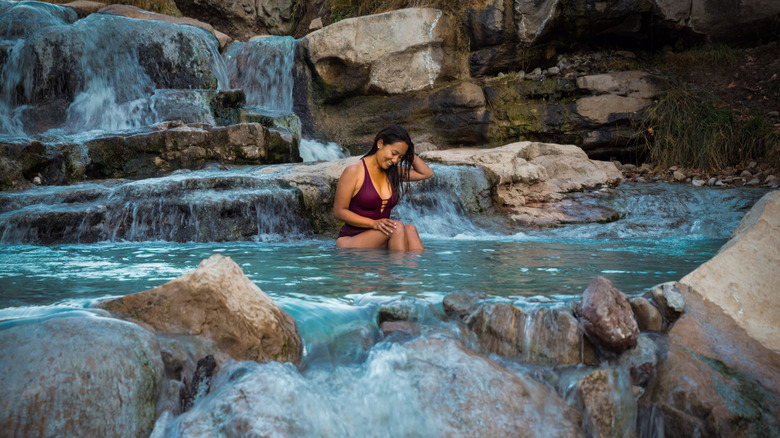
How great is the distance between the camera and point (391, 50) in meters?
9.66

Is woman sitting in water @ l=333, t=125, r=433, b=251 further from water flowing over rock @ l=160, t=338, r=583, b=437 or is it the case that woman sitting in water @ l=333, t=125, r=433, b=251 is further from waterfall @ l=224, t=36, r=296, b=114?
waterfall @ l=224, t=36, r=296, b=114

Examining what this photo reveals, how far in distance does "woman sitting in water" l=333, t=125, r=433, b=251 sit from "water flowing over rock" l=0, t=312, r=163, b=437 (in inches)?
102

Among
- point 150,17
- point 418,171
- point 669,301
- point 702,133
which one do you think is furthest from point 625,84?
point 150,17

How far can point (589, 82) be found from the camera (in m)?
8.67

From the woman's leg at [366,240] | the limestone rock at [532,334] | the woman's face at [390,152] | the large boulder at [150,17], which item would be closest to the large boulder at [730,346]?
the limestone rock at [532,334]

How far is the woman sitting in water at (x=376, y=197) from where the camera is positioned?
4129 mm

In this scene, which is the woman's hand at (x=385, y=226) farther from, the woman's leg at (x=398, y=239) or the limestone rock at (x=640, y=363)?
the limestone rock at (x=640, y=363)

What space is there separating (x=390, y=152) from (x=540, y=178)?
11.5 feet

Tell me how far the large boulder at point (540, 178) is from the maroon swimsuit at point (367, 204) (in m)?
2.51

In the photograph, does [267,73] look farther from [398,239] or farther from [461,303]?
[461,303]

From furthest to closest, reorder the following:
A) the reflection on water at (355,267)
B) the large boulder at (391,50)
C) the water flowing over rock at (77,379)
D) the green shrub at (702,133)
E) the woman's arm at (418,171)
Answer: the large boulder at (391,50)
the green shrub at (702,133)
the woman's arm at (418,171)
the reflection on water at (355,267)
the water flowing over rock at (77,379)

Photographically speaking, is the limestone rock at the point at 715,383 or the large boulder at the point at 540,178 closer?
the limestone rock at the point at 715,383

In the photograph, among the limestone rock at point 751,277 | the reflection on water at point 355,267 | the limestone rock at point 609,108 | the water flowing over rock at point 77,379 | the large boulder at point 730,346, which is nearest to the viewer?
the water flowing over rock at point 77,379

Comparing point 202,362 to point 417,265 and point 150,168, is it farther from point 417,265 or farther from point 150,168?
point 150,168
